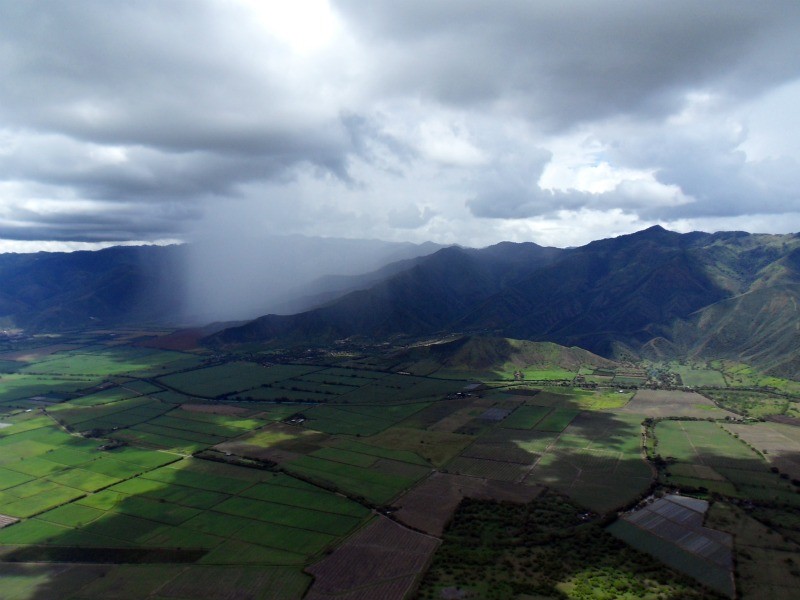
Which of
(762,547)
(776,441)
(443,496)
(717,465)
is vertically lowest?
(776,441)

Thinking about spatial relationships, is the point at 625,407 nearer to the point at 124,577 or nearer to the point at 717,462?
the point at 717,462

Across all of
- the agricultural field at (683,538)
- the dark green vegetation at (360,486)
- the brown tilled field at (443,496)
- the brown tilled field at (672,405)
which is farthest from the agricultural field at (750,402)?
the brown tilled field at (443,496)

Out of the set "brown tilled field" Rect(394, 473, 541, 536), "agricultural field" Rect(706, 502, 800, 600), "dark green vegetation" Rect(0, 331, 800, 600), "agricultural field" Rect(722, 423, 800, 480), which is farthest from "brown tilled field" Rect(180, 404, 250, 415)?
"agricultural field" Rect(722, 423, 800, 480)

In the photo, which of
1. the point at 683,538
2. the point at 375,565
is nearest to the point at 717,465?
the point at 683,538

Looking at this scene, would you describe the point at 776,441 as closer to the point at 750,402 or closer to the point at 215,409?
the point at 750,402

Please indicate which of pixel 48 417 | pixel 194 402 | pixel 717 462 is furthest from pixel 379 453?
pixel 48 417

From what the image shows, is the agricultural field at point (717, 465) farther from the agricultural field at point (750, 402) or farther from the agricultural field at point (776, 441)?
the agricultural field at point (750, 402)

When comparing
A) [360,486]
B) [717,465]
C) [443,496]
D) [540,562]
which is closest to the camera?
[540,562]
